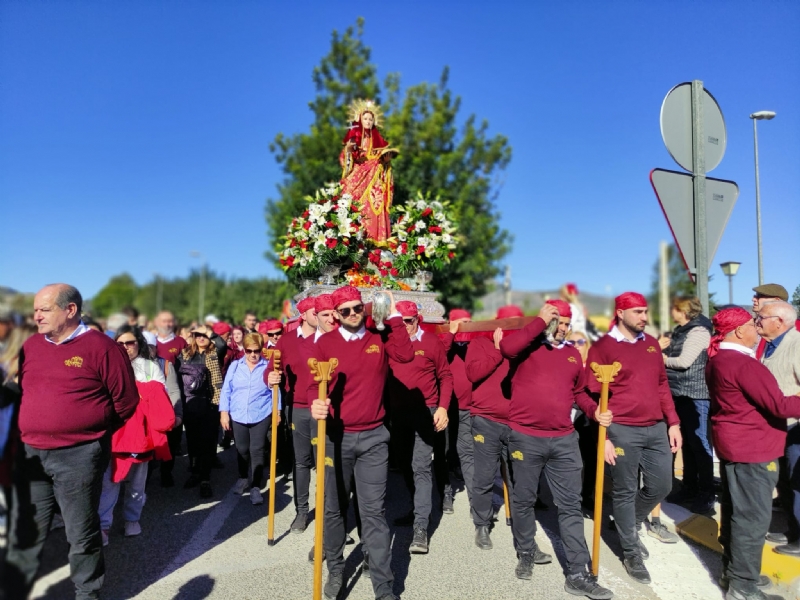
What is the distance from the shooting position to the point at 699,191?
4926 mm

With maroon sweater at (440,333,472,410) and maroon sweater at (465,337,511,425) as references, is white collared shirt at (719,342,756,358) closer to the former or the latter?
maroon sweater at (465,337,511,425)

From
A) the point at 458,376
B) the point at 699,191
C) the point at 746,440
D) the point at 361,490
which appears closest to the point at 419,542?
the point at 361,490

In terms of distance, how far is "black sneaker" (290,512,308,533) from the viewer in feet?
18.5

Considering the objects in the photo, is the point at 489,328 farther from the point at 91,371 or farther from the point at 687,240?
the point at 91,371

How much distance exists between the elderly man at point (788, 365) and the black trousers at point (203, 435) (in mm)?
5906

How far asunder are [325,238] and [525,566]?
5.13 m

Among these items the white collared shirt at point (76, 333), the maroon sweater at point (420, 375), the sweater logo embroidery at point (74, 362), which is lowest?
the maroon sweater at point (420, 375)

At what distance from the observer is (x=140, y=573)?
182 inches

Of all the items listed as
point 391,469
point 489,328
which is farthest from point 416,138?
point 489,328

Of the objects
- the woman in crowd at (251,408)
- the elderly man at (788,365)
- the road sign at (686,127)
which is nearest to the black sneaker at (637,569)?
the elderly man at (788,365)

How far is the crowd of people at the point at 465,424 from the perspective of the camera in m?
3.84

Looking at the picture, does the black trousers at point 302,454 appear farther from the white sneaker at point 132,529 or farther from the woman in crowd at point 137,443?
the white sneaker at point 132,529

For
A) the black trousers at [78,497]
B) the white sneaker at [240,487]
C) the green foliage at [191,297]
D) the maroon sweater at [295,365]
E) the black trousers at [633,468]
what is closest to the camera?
the black trousers at [78,497]

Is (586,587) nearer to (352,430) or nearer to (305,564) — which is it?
(352,430)
